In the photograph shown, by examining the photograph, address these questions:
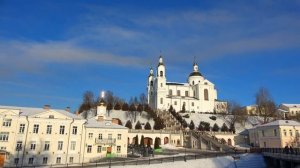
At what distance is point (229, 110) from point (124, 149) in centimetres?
7272

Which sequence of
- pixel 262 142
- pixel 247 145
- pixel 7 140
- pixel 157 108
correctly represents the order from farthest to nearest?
pixel 157 108 < pixel 247 145 < pixel 262 142 < pixel 7 140

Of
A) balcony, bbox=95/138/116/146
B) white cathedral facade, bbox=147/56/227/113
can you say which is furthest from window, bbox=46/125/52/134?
white cathedral facade, bbox=147/56/227/113

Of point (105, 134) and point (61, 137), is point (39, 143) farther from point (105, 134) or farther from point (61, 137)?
point (105, 134)

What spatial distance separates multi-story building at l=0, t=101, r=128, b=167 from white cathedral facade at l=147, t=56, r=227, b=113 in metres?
58.1

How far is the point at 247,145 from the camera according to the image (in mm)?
64500

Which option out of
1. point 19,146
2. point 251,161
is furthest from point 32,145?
point 251,161

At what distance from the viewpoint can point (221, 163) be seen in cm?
3591

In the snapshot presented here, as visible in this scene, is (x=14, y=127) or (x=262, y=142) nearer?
(x=14, y=127)

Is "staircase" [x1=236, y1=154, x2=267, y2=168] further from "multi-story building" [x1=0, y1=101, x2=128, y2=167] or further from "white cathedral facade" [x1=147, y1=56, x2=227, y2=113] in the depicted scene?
"white cathedral facade" [x1=147, y1=56, x2=227, y2=113]

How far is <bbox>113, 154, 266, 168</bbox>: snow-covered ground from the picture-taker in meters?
33.9

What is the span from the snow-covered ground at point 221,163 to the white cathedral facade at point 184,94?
2459 inches

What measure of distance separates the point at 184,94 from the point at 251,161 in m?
73.1

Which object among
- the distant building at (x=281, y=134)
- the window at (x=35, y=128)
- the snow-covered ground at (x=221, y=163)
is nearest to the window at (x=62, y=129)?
the window at (x=35, y=128)

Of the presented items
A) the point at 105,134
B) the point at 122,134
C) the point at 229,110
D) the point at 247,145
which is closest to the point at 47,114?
the point at 105,134
